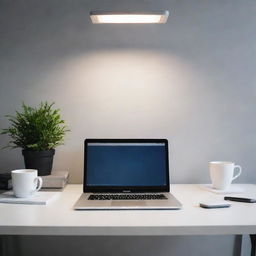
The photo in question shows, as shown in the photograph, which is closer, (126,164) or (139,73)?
(126,164)

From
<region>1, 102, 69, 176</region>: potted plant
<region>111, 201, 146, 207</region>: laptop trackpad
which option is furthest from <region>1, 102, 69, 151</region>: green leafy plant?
<region>111, 201, 146, 207</region>: laptop trackpad

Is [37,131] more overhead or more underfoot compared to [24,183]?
more overhead

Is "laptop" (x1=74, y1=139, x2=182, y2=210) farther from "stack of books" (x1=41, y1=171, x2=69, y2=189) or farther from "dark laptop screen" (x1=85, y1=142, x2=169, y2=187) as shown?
"stack of books" (x1=41, y1=171, x2=69, y2=189)

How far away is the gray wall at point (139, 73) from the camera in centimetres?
157

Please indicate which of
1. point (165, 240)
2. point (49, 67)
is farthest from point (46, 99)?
point (165, 240)

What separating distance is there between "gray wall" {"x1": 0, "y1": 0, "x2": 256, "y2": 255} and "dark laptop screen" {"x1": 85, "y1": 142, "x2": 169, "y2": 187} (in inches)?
6.8

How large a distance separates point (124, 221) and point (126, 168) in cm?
43

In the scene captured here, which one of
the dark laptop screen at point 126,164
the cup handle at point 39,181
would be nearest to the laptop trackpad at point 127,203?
the dark laptop screen at point 126,164

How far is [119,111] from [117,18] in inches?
18.1

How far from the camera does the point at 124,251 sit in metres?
1.64

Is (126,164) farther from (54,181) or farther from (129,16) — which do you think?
(129,16)

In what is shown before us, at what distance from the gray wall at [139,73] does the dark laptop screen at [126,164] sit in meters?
0.17

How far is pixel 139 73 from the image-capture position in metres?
1.58

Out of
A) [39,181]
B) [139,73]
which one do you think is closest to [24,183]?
[39,181]
